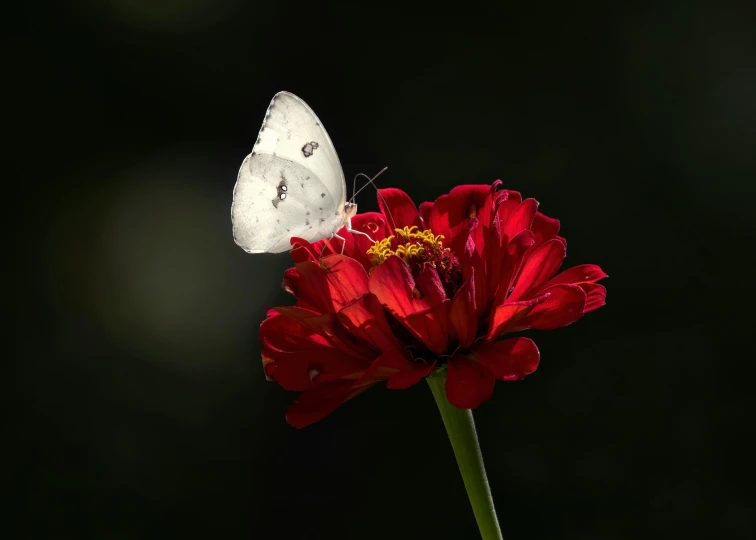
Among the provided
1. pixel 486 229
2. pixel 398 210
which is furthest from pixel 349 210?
pixel 486 229

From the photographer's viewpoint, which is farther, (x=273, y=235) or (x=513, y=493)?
(x=513, y=493)

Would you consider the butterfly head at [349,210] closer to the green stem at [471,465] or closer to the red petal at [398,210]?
the red petal at [398,210]

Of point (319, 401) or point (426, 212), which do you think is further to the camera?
point (426, 212)

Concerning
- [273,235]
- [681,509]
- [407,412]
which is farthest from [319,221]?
[681,509]

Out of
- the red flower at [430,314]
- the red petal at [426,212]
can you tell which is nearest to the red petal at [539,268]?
the red flower at [430,314]

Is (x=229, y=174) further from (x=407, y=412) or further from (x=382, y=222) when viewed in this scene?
(x=382, y=222)

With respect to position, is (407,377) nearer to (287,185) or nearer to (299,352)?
(299,352)
